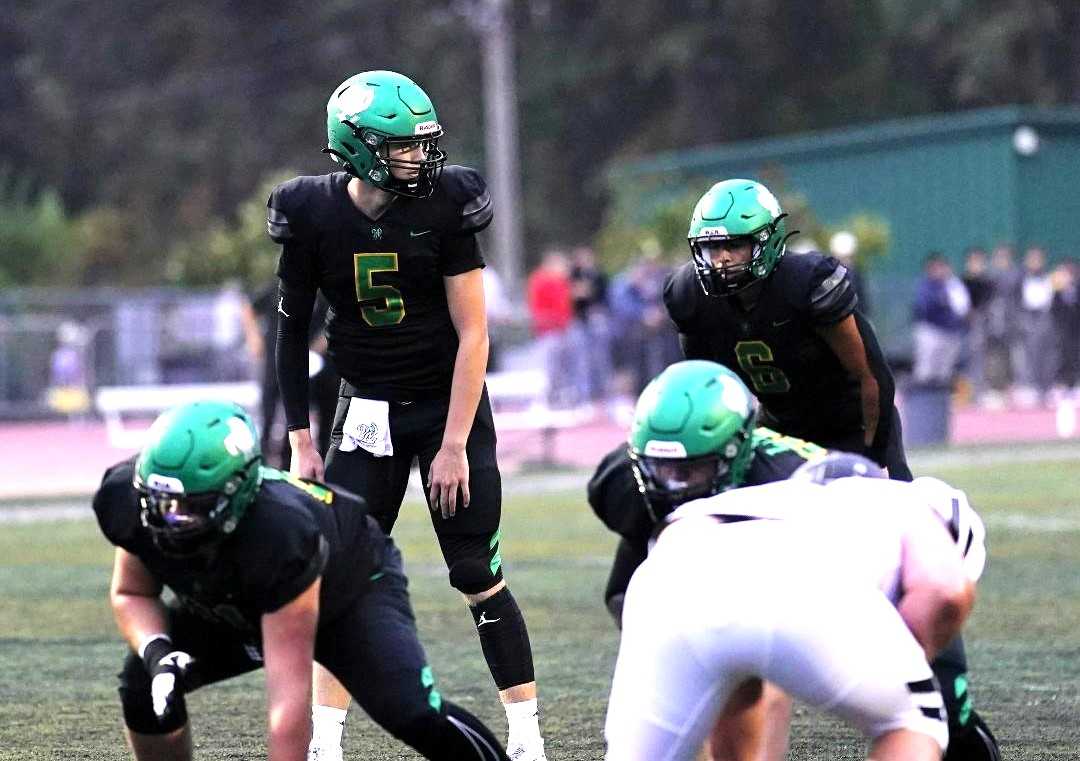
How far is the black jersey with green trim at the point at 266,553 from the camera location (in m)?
4.32

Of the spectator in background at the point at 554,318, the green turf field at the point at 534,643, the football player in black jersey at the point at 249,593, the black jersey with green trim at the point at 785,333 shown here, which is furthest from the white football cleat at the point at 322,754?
the spectator in background at the point at 554,318

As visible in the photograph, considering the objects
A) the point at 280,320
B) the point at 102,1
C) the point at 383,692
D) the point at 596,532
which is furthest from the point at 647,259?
the point at 102,1

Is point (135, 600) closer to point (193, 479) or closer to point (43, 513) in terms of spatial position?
point (193, 479)

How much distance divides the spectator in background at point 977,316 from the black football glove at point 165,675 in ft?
59.5

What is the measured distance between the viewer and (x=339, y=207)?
5605 mm

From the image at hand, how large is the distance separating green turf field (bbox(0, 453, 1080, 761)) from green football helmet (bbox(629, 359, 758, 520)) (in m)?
1.80

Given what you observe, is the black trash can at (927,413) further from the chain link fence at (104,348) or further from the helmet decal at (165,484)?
the helmet decal at (165,484)

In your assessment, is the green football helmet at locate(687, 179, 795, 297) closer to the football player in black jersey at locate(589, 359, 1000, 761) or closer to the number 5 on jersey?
the number 5 on jersey

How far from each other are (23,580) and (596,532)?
348 centimetres

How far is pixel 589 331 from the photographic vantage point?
68.1 feet

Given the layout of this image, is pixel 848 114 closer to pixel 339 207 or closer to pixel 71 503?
pixel 71 503

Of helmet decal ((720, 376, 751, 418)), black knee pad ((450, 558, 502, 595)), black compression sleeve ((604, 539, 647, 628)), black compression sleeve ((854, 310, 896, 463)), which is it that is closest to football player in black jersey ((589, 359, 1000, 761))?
helmet decal ((720, 376, 751, 418))

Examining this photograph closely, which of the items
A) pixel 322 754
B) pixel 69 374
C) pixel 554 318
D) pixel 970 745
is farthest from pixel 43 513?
pixel 970 745

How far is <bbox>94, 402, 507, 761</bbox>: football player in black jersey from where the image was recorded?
169 inches
